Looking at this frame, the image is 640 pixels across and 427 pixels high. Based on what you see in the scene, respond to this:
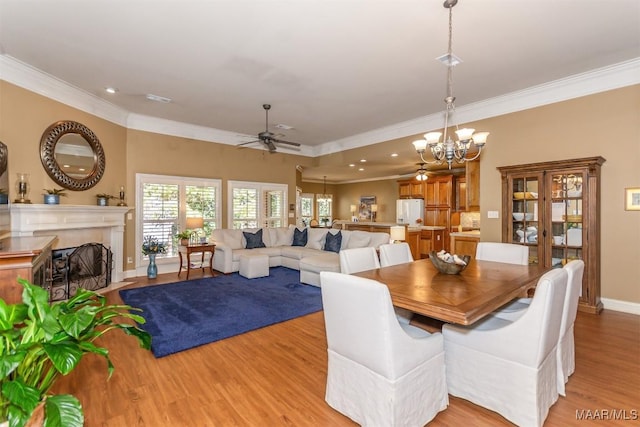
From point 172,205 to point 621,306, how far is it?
24.1 feet

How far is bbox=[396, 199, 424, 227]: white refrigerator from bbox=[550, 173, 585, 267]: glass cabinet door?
5.13 m

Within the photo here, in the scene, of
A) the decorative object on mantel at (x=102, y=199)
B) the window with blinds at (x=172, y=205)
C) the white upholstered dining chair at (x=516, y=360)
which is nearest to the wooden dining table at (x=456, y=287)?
the white upholstered dining chair at (x=516, y=360)

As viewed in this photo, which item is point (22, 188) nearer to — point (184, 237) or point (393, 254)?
point (184, 237)

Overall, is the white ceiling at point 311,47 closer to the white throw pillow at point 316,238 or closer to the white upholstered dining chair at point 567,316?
the white upholstered dining chair at point 567,316

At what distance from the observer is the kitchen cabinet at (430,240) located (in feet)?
28.3

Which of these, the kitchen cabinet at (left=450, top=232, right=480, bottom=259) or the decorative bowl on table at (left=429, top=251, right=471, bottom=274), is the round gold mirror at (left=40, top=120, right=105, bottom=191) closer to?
the decorative bowl on table at (left=429, top=251, right=471, bottom=274)

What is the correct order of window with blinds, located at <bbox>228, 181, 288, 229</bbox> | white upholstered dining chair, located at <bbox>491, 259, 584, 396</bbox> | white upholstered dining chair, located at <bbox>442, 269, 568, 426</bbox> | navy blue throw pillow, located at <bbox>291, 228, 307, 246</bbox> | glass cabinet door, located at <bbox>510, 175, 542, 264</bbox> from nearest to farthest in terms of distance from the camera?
white upholstered dining chair, located at <bbox>442, 269, 568, 426</bbox> < white upholstered dining chair, located at <bbox>491, 259, 584, 396</bbox> < glass cabinet door, located at <bbox>510, 175, 542, 264</bbox> < navy blue throw pillow, located at <bbox>291, 228, 307, 246</bbox> < window with blinds, located at <bbox>228, 181, 288, 229</bbox>

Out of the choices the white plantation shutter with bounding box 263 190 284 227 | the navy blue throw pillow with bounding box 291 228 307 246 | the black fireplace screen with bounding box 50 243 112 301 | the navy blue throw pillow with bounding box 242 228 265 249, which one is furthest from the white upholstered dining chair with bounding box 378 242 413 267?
the white plantation shutter with bounding box 263 190 284 227

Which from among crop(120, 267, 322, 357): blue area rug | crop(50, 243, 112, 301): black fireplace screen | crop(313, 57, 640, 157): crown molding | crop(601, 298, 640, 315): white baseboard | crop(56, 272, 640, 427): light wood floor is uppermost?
crop(313, 57, 640, 157): crown molding

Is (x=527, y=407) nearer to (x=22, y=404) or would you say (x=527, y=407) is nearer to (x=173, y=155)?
(x=22, y=404)

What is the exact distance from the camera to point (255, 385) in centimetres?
233

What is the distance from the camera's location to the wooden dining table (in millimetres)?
1754

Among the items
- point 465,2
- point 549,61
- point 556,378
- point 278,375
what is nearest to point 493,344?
point 556,378

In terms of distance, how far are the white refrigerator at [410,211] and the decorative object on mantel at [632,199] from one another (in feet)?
18.3
